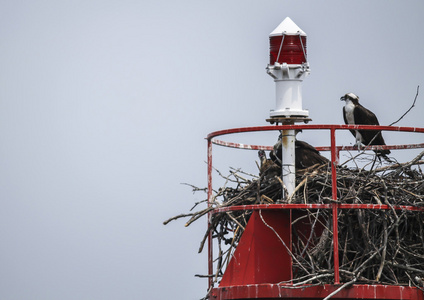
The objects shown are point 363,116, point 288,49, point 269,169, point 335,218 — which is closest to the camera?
point 335,218

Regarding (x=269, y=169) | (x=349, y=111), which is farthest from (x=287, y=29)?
(x=349, y=111)

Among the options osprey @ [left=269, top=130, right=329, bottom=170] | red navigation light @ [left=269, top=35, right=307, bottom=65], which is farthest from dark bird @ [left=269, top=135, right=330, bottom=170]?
red navigation light @ [left=269, top=35, right=307, bottom=65]

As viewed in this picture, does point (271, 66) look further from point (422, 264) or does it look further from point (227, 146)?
point (422, 264)

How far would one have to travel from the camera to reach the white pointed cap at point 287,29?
13.6 meters

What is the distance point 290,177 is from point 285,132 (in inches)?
24.7

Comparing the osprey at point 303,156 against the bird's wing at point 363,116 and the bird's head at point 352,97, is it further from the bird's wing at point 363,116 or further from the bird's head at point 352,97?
the bird's head at point 352,97

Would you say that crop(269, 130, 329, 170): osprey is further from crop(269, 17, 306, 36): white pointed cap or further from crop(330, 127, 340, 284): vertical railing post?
crop(330, 127, 340, 284): vertical railing post

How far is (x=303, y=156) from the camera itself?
14.1m

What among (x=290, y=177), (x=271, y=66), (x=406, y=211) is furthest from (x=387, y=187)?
(x=271, y=66)

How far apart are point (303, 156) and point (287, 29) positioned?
1825 mm

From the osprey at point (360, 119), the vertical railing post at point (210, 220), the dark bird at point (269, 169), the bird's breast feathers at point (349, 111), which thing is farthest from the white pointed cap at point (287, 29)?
the bird's breast feathers at point (349, 111)

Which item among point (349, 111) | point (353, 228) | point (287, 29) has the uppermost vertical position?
point (287, 29)

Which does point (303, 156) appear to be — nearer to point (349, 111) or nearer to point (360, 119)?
point (360, 119)

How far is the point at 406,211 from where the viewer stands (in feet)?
41.4
